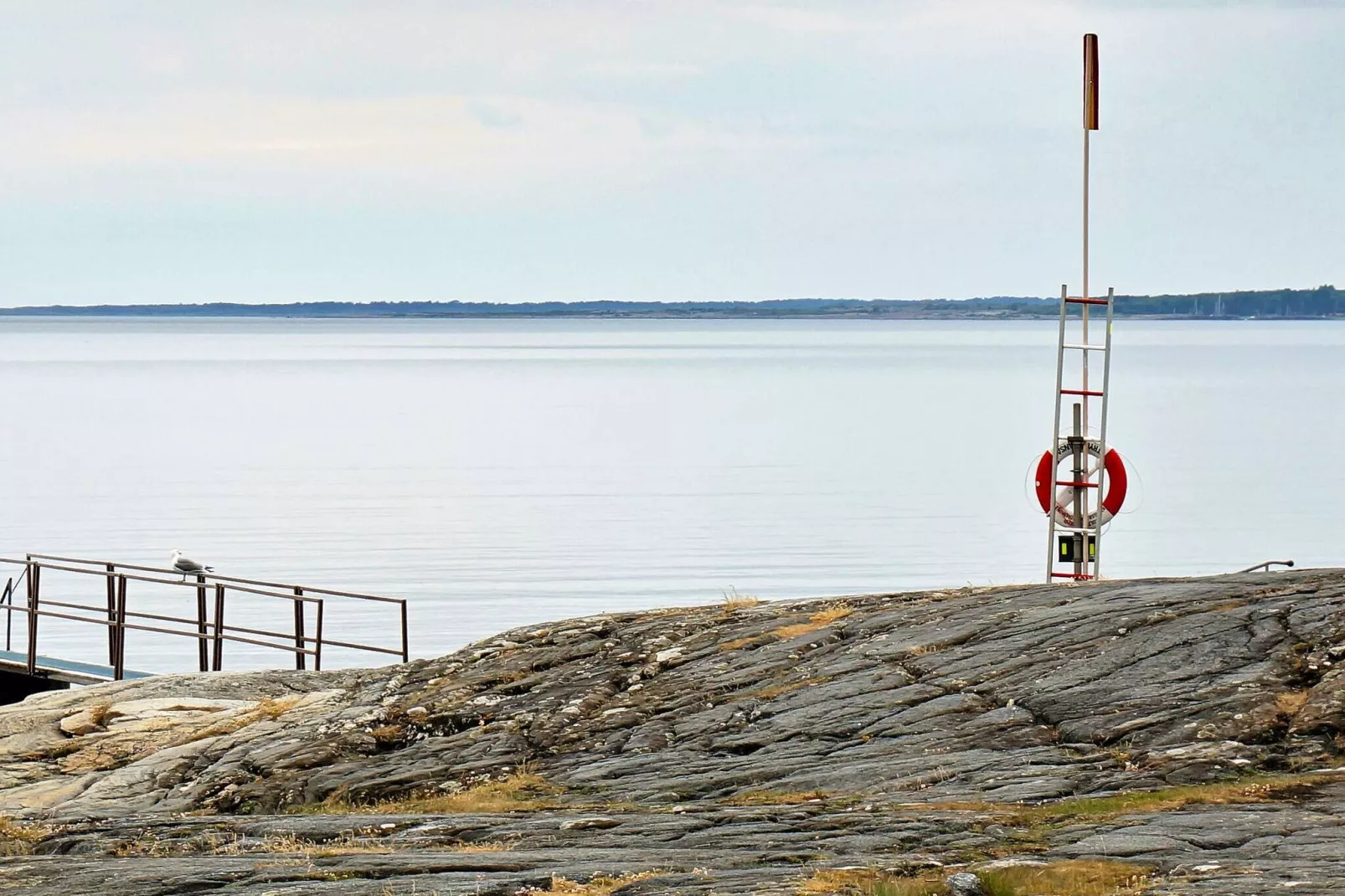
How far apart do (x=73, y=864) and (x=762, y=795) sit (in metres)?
3.38

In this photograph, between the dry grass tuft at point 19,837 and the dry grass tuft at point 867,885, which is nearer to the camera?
the dry grass tuft at point 867,885

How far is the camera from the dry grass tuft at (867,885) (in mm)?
6520

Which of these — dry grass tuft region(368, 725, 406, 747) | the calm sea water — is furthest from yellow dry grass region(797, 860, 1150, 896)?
the calm sea water

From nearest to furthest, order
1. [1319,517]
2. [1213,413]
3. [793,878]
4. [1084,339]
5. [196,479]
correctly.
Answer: [793,878] → [1084,339] → [1319,517] → [196,479] → [1213,413]

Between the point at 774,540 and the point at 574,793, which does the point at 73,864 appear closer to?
the point at 574,793

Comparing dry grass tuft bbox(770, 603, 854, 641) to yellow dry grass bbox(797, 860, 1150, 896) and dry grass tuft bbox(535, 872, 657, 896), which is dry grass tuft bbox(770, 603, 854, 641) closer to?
dry grass tuft bbox(535, 872, 657, 896)

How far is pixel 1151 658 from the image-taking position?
1027 centimetres

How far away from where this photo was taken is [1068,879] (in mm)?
6590

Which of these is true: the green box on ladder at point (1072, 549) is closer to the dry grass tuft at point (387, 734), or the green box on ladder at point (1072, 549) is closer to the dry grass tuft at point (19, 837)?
the dry grass tuft at point (387, 734)

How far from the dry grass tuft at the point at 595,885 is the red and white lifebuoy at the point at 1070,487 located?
8980 millimetres

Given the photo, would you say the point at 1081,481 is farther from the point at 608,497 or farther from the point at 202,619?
the point at 608,497

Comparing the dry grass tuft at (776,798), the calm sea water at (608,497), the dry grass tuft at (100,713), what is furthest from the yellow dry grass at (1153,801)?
the calm sea water at (608,497)

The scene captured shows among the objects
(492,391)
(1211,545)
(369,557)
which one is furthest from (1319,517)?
(492,391)

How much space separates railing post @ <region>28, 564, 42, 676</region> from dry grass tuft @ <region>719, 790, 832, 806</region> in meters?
11.6
